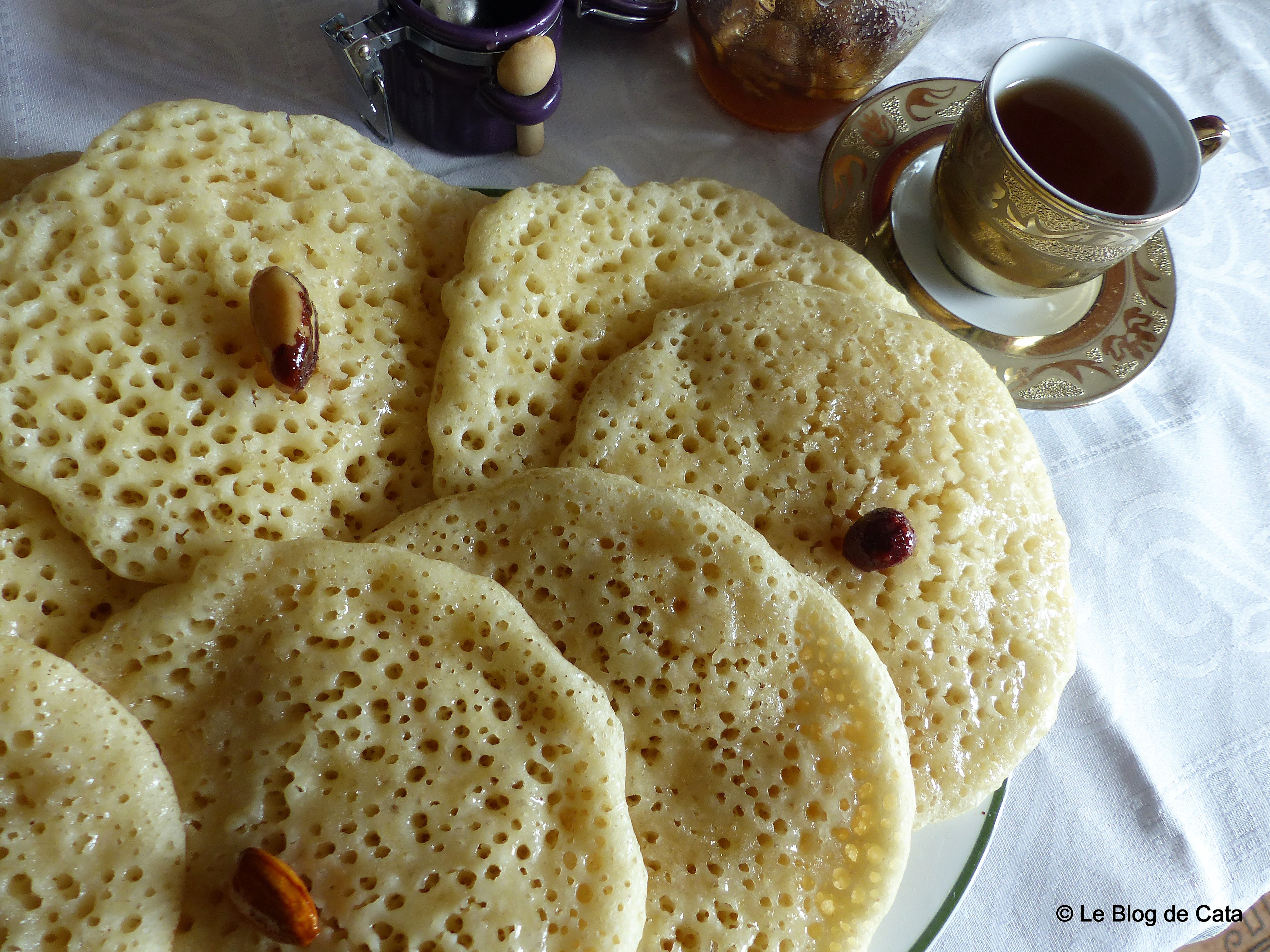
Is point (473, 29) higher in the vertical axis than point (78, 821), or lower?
higher

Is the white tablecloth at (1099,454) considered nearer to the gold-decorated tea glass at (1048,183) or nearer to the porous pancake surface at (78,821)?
the gold-decorated tea glass at (1048,183)

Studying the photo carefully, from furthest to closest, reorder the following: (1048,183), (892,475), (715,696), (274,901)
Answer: (1048,183) < (892,475) < (715,696) < (274,901)

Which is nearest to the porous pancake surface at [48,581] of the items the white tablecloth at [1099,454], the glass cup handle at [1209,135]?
the white tablecloth at [1099,454]

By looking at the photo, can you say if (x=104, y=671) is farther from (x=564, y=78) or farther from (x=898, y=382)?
(x=564, y=78)

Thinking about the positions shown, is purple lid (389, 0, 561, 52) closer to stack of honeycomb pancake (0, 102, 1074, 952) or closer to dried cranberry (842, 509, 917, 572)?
stack of honeycomb pancake (0, 102, 1074, 952)

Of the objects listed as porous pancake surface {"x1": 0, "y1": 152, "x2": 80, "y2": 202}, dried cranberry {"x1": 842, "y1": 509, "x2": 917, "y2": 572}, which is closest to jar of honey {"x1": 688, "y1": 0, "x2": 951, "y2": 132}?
dried cranberry {"x1": 842, "y1": 509, "x2": 917, "y2": 572}

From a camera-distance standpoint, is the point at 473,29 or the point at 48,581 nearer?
the point at 48,581

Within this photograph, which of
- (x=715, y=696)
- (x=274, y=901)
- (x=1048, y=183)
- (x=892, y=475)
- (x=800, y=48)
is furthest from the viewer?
(x=800, y=48)

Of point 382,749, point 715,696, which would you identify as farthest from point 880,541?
point 382,749

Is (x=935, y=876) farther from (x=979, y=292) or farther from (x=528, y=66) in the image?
(x=528, y=66)
